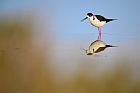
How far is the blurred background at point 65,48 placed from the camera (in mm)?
1522

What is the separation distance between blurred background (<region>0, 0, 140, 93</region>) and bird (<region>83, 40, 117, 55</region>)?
0.02 metres

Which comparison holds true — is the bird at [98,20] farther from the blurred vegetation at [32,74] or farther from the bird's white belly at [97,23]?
the blurred vegetation at [32,74]

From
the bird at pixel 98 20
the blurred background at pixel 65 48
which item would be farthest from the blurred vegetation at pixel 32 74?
the bird at pixel 98 20

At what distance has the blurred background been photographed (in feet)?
4.99

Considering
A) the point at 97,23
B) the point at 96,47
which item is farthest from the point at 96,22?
the point at 96,47

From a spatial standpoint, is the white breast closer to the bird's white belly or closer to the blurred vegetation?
the bird's white belly

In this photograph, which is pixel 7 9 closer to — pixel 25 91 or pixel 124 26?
pixel 25 91

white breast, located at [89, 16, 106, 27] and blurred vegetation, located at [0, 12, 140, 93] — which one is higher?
white breast, located at [89, 16, 106, 27]

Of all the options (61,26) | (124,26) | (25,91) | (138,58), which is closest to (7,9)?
(61,26)

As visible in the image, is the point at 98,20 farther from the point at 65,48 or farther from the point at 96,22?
the point at 65,48

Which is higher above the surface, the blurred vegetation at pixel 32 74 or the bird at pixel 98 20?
the bird at pixel 98 20

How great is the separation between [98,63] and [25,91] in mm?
476

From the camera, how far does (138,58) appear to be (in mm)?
1520

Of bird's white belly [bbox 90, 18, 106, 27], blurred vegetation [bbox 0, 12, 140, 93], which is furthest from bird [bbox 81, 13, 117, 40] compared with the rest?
blurred vegetation [bbox 0, 12, 140, 93]
